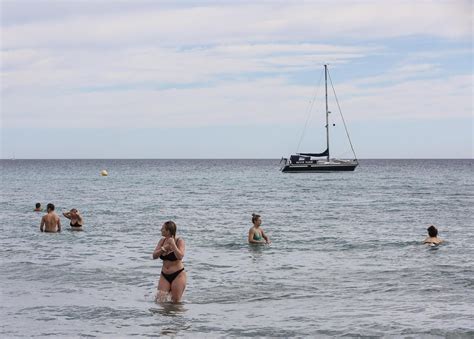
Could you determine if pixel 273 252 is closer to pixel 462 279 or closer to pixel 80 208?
pixel 462 279

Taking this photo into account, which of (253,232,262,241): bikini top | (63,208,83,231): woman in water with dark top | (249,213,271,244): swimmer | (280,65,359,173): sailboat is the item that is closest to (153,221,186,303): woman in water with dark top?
(249,213,271,244): swimmer

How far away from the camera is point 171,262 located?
12.0 m

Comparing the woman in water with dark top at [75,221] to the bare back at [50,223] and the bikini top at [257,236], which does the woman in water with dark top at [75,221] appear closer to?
the bare back at [50,223]

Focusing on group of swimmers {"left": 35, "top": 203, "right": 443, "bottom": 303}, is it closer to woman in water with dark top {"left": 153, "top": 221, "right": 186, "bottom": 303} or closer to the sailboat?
woman in water with dark top {"left": 153, "top": 221, "right": 186, "bottom": 303}

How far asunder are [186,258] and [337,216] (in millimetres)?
16596

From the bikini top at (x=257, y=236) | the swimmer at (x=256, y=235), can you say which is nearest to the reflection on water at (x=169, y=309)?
the swimmer at (x=256, y=235)

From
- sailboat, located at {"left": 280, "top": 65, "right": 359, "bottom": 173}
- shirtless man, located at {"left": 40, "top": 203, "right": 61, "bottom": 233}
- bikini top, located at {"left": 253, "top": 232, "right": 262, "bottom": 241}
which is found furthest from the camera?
sailboat, located at {"left": 280, "top": 65, "right": 359, "bottom": 173}

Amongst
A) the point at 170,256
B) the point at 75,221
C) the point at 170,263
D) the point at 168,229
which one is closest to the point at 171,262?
the point at 170,263

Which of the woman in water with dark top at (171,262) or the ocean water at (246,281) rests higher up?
the woman in water with dark top at (171,262)

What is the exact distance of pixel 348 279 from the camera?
51.4 ft

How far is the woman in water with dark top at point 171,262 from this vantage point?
11.6 m

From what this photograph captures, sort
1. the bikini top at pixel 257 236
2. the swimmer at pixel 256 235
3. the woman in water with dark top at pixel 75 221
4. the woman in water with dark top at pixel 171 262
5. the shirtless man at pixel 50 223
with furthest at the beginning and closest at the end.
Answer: the woman in water with dark top at pixel 75 221
the shirtless man at pixel 50 223
the bikini top at pixel 257 236
the swimmer at pixel 256 235
the woman in water with dark top at pixel 171 262

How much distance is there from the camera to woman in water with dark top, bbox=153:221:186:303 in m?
11.6

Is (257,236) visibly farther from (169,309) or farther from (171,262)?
(171,262)
